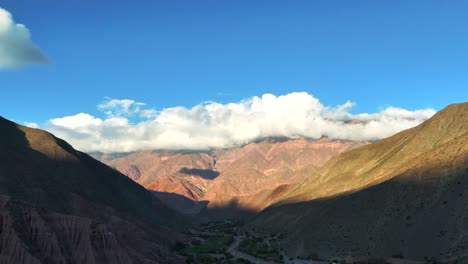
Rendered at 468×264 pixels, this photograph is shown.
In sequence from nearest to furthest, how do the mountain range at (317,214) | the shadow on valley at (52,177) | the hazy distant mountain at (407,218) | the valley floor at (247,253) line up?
the mountain range at (317,214) → the hazy distant mountain at (407,218) → the valley floor at (247,253) → the shadow on valley at (52,177)

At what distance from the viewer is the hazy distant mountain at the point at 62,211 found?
65.3m

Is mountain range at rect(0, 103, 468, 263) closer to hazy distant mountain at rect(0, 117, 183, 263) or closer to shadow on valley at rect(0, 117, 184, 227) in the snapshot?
hazy distant mountain at rect(0, 117, 183, 263)

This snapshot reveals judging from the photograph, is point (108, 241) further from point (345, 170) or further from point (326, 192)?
point (345, 170)

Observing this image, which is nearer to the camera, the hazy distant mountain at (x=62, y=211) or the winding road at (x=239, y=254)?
the hazy distant mountain at (x=62, y=211)

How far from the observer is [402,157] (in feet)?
459

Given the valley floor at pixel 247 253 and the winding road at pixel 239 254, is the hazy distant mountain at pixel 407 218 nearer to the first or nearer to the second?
the valley floor at pixel 247 253

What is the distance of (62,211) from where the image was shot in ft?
378

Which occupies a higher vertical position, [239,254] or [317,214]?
[317,214]

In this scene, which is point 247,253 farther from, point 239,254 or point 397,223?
point 397,223

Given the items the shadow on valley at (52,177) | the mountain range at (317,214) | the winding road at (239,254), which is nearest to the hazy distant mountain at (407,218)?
the mountain range at (317,214)

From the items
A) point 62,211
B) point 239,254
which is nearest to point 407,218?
point 239,254

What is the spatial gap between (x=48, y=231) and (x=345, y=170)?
145117mm

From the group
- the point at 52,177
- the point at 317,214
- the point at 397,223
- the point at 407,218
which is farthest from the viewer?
the point at 52,177

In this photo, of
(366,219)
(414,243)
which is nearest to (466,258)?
(414,243)
